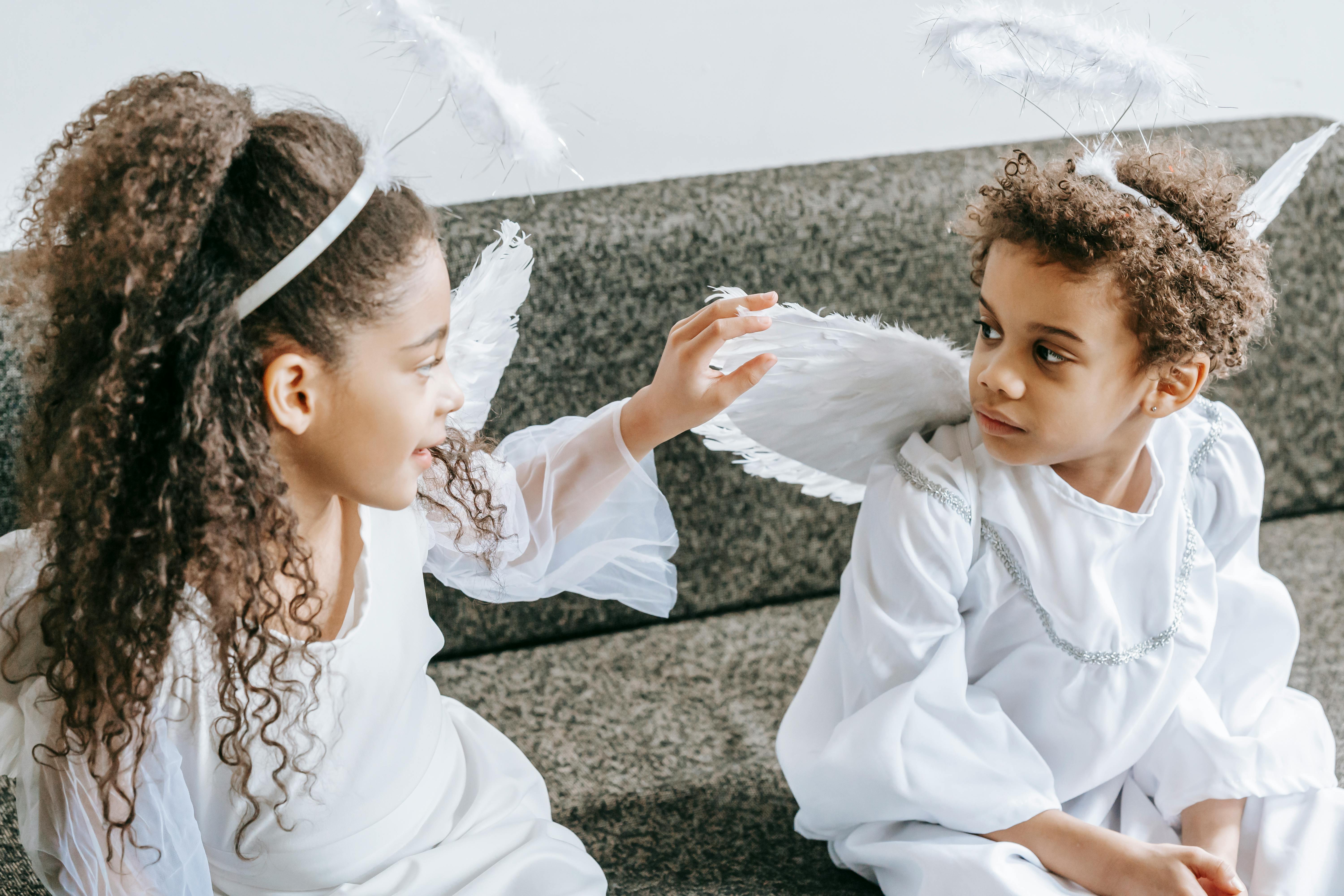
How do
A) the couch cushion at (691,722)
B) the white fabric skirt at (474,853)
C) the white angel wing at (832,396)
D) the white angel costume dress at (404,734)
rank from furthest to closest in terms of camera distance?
1. the couch cushion at (691,722)
2. the white angel wing at (832,396)
3. the white fabric skirt at (474,853)
4. the white angel costume dress at (404,734)

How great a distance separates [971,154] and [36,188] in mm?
1025

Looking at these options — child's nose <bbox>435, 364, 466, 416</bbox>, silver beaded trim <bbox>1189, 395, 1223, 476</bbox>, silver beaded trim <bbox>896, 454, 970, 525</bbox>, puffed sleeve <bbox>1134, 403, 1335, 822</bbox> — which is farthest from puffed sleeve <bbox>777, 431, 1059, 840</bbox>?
child's nose <bbox>435, 364, 466, 416</bbox>

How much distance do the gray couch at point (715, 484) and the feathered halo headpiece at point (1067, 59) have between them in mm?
445

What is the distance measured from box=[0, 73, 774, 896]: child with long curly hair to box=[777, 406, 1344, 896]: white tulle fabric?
8.4 inches

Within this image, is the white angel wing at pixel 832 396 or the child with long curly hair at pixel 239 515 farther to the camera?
the white angel wing at pixel 832 396

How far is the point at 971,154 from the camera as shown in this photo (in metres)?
1.43

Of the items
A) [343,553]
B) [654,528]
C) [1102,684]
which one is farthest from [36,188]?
[1102,684]

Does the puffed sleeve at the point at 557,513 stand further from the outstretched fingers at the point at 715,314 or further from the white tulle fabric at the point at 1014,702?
the white tulle fabric at the point at 1014,702

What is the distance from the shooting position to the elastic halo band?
0.71 m

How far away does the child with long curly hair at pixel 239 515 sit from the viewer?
27.9 inches

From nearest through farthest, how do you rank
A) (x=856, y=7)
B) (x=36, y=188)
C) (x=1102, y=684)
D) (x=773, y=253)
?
(x=36, y=188) → (x=1102, y=684) → (x=773, y=253) → (x=856, y=7)

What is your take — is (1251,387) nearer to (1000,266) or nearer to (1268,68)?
(1268,68)

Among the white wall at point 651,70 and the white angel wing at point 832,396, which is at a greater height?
the white wall at point 651,70

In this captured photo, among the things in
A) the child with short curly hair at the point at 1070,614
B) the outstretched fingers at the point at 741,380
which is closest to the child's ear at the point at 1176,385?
the child with short curly hair at the point at 1070,614
